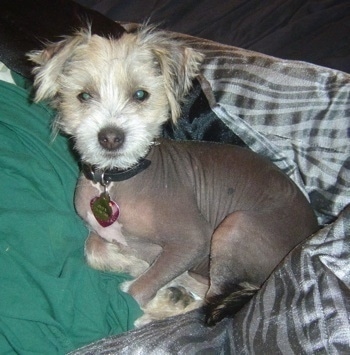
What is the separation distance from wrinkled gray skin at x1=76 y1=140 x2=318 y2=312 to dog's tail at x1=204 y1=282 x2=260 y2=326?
0.11m

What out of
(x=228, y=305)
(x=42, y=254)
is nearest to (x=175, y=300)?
(x=228, y=305)

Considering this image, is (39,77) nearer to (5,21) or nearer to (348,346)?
(5,21)

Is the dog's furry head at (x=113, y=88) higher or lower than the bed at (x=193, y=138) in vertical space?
higher

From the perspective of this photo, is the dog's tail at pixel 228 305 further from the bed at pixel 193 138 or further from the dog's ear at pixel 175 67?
the dog's ear at pixel 175 67

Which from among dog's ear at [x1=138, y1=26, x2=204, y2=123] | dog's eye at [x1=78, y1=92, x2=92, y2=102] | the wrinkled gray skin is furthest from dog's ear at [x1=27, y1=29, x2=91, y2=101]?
the wrinkled gray skin

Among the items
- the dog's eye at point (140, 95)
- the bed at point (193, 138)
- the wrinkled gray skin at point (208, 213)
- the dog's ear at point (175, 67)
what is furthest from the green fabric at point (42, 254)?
the dog's ear at point (175, 67)

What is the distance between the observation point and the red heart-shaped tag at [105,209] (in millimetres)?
1919

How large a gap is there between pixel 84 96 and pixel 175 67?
38cm

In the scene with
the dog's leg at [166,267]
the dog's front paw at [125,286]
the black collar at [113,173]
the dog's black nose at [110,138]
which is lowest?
the dog's front paw at [125,286]

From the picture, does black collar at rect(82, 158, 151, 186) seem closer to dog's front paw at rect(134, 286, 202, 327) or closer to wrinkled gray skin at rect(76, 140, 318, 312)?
wrinkled gray skin at rect(76, 140, 318, 312)

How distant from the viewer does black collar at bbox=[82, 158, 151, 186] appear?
194 cm

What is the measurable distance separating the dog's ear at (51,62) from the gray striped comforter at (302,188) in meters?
0.57

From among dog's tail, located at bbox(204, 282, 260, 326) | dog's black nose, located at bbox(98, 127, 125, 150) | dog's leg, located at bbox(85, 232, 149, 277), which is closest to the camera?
dog's tail, located at bbox(204, 282, 260, 326)

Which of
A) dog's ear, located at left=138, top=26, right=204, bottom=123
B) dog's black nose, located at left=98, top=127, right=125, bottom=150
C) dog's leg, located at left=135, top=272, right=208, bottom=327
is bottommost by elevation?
dog's leg, located at left=135, top=272, right=208, bottom=327
